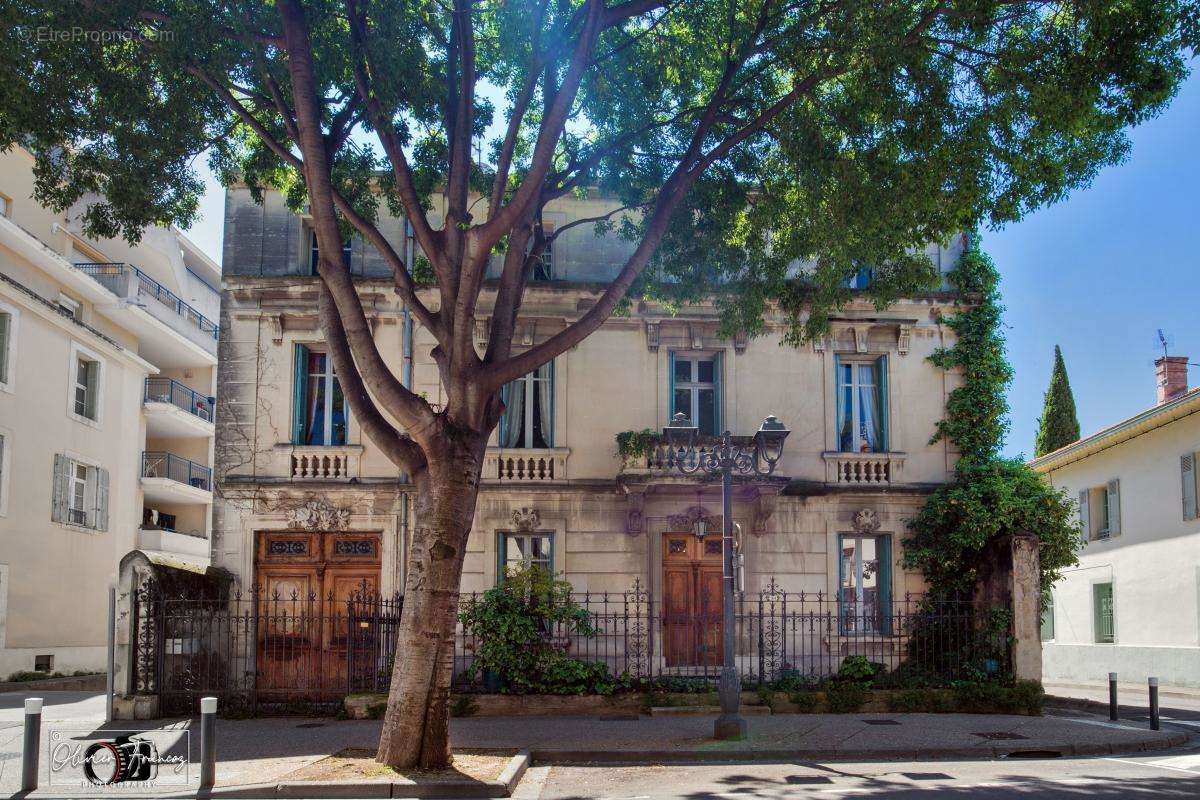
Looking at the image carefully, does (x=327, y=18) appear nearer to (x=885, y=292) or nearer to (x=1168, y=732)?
(x=885, y=292)

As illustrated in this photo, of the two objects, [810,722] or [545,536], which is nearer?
[810,722]

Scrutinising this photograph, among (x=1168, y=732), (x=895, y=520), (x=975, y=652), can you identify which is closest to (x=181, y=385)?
(x=895, y=520)

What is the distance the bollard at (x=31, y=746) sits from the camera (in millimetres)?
10117

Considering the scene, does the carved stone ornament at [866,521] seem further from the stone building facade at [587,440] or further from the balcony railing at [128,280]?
the balcony railing at [128,280]

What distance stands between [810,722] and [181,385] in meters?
25.8

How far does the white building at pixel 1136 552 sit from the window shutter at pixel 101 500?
943 inches

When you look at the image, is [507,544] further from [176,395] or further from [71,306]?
[176,395]

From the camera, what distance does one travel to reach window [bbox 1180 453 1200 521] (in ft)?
81.1

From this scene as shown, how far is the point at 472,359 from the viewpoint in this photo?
39.6 feet

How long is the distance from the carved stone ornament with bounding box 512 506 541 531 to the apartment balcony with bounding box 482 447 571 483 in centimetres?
59

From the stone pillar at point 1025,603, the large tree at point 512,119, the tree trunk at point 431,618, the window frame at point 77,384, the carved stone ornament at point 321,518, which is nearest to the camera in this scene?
Answer: the tree trunk at point 431,618

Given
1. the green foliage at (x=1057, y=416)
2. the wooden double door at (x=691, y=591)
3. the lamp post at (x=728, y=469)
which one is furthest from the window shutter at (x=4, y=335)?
the green foliage at (x=1057, y=416)

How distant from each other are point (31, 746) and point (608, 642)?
11314mm

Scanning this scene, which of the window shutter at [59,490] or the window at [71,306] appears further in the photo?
the window at [71,306]
